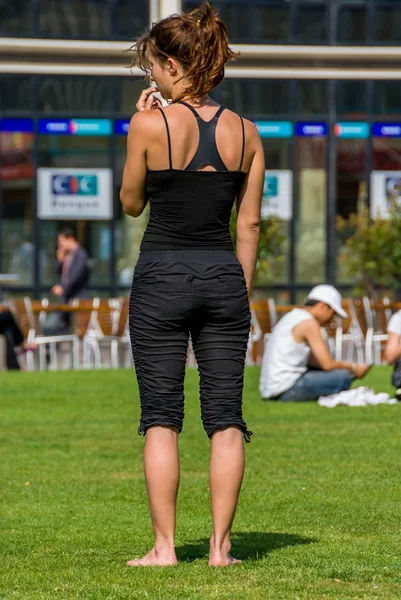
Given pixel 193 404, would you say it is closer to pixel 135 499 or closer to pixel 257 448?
pixel 257 448

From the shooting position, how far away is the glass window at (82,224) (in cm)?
2872

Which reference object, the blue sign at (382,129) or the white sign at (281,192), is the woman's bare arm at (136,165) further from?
the blue sign at (382,129)

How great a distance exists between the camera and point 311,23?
2991 centimetres

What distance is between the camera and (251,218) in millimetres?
5332

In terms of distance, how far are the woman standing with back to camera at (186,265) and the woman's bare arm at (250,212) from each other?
7 centimetres

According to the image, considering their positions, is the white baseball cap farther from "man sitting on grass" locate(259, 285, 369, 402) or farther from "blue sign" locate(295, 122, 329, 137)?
"blue sign" locate(295, 122, 329, 137)

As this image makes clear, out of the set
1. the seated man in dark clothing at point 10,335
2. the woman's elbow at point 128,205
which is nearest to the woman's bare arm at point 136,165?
the woman's elbow at point 128,205

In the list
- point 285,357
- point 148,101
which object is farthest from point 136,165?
point 285,357

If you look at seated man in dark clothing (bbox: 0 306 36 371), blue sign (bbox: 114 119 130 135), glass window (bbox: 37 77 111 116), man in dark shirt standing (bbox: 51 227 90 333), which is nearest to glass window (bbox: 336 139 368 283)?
blue sign (bbox: 114 119 130 135)

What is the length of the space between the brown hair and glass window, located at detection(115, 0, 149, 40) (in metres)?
24.5

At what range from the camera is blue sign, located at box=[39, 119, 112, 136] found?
28.8m

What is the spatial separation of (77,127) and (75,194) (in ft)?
4.61

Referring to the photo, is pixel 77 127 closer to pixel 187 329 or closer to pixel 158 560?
pixel 187 329

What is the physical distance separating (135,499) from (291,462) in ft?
5.62
